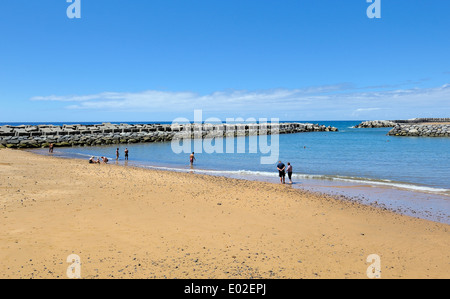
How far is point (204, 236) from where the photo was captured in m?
9.12

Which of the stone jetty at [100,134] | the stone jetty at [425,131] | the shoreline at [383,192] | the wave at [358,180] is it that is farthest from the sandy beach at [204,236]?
the stone jetty at [425,131]

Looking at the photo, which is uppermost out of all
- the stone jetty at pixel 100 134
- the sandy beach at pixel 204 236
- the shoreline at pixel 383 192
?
the stone jetty at pixel 100 134

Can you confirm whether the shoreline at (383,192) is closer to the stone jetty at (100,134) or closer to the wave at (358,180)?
the wave at (358,180)

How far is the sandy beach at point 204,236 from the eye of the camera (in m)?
7.09

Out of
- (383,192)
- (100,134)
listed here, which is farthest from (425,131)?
(100,134)

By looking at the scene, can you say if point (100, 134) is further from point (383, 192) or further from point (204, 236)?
point (204, 236)

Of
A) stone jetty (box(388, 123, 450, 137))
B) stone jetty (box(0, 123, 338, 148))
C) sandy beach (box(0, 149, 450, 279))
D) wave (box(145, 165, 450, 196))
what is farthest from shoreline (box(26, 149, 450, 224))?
stone jetty (box(388, 123, 450, 137))

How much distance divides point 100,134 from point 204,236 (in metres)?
56.5

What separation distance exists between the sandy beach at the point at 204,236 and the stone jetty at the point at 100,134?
4103 cm

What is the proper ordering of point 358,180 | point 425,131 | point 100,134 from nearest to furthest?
point 358,180 < point 100,134 < point 425,131

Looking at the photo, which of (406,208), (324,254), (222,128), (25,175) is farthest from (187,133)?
(324,254)

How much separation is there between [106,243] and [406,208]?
12.3 meters

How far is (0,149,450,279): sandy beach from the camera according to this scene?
279 inches
